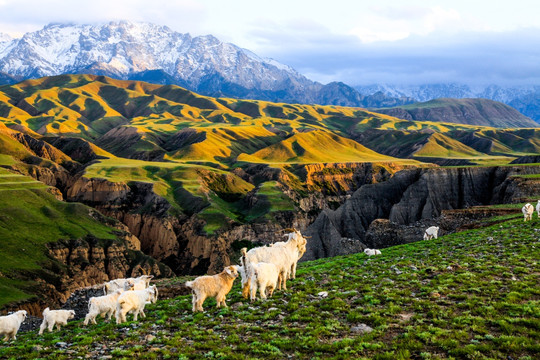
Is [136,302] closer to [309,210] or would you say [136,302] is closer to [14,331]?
[14,331]

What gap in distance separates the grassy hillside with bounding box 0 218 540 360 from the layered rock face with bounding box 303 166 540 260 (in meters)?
58.9

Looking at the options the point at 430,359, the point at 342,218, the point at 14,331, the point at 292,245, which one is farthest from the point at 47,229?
the point at 430,359

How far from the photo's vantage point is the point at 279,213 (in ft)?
534

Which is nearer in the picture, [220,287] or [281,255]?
[220,287]

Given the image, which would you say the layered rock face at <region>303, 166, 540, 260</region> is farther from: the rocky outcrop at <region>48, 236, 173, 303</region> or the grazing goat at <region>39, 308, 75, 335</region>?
the grazing goat at <region>39, 308, 75, 335</region>

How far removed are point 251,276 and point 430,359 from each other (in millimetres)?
10979

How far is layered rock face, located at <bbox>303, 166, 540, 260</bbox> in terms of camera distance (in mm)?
95562

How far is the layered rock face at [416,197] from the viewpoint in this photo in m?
95.6

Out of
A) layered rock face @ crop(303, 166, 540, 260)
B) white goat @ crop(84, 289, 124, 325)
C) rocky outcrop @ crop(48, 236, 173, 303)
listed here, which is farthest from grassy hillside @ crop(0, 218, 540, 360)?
rocky outcrop @ crop(48, 236, 173, 303)

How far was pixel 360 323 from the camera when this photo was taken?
58.5 feet

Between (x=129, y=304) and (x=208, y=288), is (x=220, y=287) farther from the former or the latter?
(x=129, y=304)

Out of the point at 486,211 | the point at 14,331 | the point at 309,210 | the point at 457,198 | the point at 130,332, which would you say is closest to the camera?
the point at 130,332

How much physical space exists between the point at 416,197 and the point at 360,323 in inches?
3615

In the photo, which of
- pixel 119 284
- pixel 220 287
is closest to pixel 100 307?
pixel 220 287
